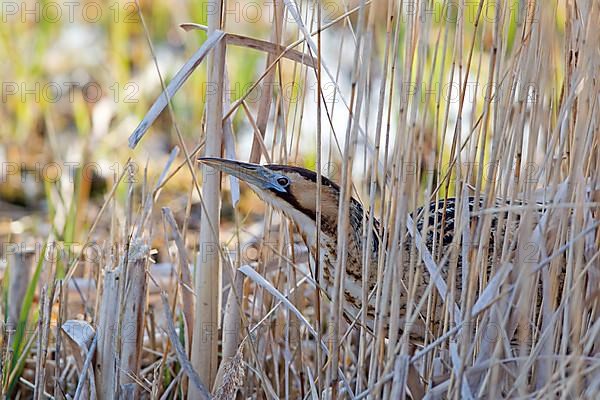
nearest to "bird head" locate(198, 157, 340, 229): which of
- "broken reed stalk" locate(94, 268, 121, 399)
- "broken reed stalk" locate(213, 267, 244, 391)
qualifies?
"broken reed stalk" locate(213, 267, 244, 391)

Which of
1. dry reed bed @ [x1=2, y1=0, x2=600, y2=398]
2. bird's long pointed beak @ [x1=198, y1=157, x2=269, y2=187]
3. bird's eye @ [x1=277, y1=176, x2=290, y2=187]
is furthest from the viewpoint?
bird's eye @ [x1=277, y1=176, x2=290, y2=187]

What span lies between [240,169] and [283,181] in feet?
0.33

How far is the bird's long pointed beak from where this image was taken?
1.89m

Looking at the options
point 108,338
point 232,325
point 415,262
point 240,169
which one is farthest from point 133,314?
point 415,262

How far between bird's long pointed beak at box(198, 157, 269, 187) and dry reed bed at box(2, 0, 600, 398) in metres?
0.05

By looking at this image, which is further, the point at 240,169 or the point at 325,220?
the point at 325,220

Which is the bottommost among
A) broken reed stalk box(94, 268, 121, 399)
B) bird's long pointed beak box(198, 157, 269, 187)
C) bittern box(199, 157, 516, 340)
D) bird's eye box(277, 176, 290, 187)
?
broken reed stalk box(94, 268, 121, 399)

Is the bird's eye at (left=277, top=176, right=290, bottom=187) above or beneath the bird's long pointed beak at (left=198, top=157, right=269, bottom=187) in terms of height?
beneath

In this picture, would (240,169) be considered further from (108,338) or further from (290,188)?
(108,338)

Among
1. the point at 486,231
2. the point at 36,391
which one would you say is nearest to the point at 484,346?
the point at 486,231

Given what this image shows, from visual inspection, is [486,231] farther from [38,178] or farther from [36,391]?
[38,178]

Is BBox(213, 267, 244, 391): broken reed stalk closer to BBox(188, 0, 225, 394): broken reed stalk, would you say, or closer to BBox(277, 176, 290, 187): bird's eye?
BBox(188, 0, 225, 394): broken reed stalk

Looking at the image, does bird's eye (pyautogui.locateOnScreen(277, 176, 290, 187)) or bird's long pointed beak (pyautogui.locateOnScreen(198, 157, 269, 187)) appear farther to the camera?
bird's eye (pyautogui.locateOnScreen(277, 176, 290, 187))

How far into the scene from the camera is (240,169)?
1.94 meters
